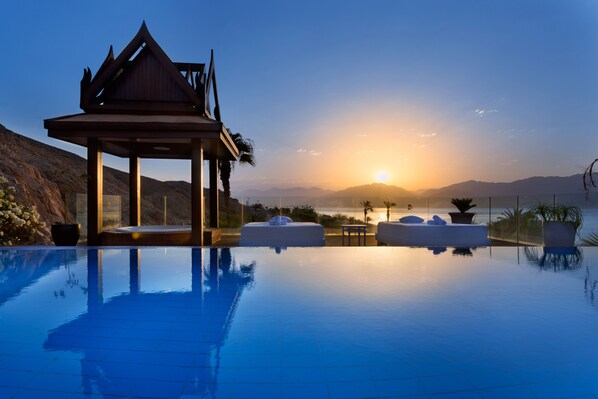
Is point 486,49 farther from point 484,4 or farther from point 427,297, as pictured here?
point 427,297

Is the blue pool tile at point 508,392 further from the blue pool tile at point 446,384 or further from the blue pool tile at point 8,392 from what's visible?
the blue pool tile at point 8,392

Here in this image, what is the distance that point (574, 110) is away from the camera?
14719mm

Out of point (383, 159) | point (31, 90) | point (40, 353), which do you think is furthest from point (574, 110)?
point (31, 90)

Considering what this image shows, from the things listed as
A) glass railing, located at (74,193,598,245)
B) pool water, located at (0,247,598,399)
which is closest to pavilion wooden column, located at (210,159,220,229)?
glass railing, located at (74,193,598,245)

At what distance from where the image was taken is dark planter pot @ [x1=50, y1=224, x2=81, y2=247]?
370 inches

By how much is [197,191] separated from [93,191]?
2.78m

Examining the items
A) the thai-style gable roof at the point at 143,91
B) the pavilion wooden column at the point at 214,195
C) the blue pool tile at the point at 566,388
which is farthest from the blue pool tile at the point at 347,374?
the pavilion wooden column at the point at 214,195

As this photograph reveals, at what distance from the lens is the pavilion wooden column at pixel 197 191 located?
30.7ft

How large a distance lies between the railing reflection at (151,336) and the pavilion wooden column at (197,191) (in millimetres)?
3568

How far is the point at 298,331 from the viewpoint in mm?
3760

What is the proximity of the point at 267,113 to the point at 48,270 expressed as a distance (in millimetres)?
11265

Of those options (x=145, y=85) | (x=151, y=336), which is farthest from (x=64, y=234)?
(x=151, y=336)

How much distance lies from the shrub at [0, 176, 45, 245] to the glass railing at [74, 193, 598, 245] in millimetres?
1408

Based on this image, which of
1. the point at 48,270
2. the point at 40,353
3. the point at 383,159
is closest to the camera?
the point at 40,353
